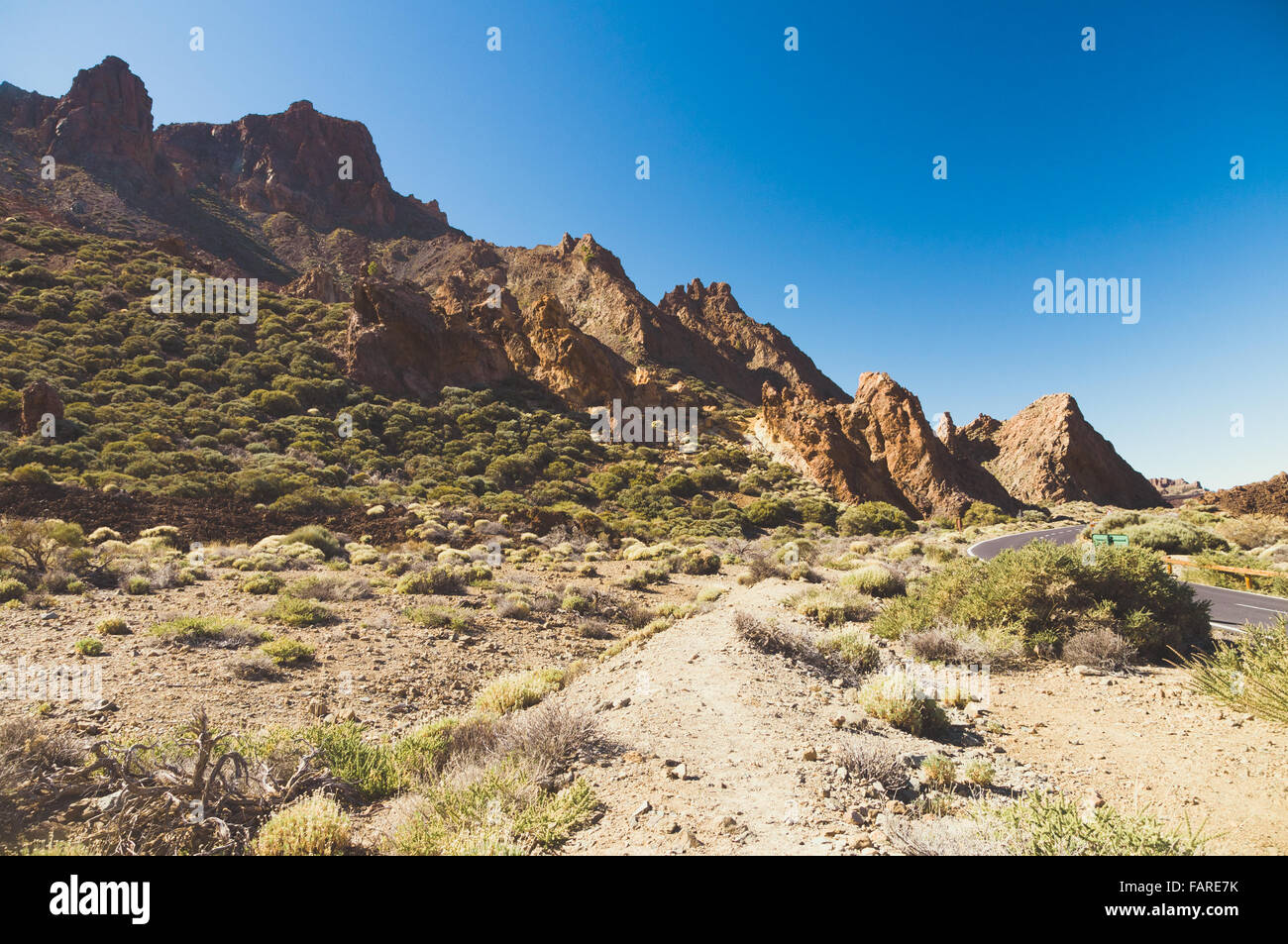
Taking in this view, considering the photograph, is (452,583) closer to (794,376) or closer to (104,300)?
(104,300)

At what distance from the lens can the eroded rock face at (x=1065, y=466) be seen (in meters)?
47.1

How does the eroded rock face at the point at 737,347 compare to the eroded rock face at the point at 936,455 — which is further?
the eroded rock face at the point at 737,347

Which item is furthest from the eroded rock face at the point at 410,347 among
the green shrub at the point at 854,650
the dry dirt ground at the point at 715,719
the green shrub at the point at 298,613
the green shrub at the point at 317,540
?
the green shrub at the point at 854,650

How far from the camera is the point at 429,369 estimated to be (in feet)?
126

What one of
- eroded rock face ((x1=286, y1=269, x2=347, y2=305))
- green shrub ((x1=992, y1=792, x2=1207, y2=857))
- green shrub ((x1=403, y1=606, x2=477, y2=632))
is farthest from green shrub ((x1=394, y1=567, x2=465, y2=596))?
eroded rock face ((x1=286, y1=269, x2=347, y2=305))

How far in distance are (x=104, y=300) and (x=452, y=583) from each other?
128 ft

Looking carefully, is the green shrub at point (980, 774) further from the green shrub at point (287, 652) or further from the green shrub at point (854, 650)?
the green shrub at point (287, 652)

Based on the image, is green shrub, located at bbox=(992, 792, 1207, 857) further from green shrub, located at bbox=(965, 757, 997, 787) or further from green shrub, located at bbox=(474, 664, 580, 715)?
green shrub, located at bbox=(474, 664, 580, 715)

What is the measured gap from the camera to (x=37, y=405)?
20.5 m

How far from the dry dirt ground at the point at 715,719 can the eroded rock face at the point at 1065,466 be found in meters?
51.1

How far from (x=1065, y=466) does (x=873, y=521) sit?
33.6 m

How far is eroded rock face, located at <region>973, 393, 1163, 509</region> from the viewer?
47.1 meters

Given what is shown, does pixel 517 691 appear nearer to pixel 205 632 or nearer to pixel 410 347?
pixel 205 632

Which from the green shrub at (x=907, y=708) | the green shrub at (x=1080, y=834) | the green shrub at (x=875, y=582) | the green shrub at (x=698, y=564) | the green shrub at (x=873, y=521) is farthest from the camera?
the green shrub at (x=873, y=521)
